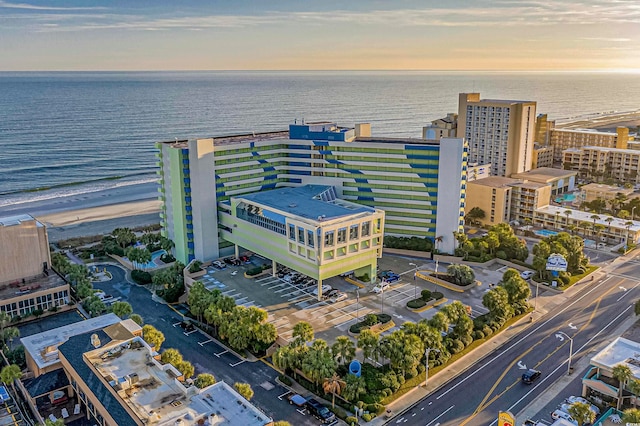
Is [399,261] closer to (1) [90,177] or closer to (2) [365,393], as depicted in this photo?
(2) [365,393]

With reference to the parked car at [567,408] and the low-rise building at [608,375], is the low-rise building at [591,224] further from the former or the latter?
the parked car at [567,408]

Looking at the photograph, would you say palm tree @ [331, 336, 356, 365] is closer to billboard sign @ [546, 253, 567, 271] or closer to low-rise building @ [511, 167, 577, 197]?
billboard sign @ [546, 253, 567, 271]

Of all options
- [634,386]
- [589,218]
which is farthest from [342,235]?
[589,218]

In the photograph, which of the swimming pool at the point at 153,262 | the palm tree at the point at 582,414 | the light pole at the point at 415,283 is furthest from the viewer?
the swimming pool at the point at 153,262

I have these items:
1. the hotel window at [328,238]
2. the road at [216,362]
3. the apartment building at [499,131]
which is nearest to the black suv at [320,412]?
the road at [216,362]

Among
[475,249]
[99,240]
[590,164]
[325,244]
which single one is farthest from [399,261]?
[590,164]

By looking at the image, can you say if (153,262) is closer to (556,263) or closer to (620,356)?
(556,263)
